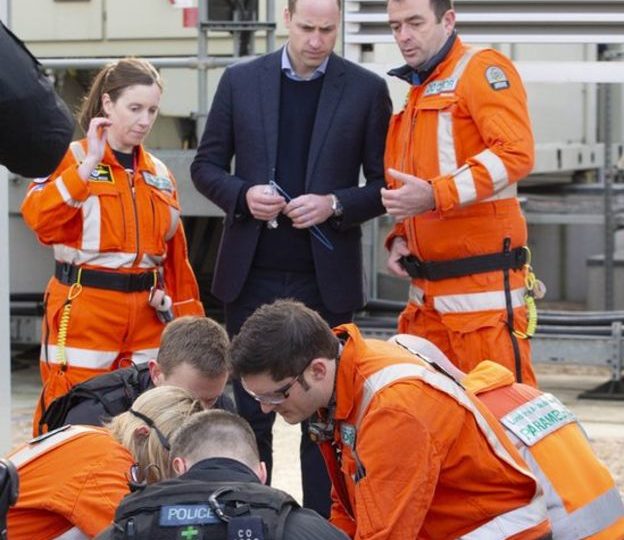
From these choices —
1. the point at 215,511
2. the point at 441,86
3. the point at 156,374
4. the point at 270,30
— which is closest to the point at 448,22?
the point at 441,86

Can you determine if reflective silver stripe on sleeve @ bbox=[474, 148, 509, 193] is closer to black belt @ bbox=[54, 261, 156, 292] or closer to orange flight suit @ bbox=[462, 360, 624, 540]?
orange flight suit @ bbox=[462, 360, 624, 540]

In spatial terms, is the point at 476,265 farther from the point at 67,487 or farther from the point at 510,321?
the point at 67,487

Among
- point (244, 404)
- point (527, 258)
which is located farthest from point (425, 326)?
point (244, 404)

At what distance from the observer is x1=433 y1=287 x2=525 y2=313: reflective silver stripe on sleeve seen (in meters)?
4.92

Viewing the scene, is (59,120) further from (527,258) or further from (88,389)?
(527,258)

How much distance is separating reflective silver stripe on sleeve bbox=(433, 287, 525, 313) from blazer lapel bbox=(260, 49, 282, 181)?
82 cm

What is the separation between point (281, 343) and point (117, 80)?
2040 millimetres

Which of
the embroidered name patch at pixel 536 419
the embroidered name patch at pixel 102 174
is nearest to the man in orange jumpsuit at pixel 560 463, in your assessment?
the embroidered name patch at pixel 536 419

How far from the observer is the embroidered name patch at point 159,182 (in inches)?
221

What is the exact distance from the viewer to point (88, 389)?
4.57m

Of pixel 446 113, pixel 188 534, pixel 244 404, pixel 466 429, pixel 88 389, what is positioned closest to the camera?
pixel 188 534

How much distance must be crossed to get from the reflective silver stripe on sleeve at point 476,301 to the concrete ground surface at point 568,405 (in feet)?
4.97

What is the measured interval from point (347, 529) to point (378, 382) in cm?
57

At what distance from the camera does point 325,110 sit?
17.6 ft
